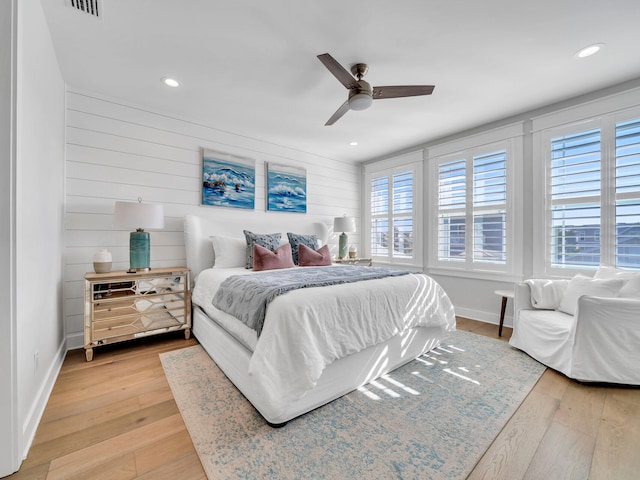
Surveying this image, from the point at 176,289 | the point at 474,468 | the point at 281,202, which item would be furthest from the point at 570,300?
the point at 176,289

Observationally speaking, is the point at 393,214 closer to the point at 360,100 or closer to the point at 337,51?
the point at 360,100

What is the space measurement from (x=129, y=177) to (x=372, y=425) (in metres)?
3.35

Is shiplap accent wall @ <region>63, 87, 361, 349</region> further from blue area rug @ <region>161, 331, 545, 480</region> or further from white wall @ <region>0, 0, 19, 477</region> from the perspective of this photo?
white wall @ <region>0, 0, 19, 477</region>

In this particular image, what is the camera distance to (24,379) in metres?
1.47

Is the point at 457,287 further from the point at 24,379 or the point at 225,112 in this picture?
the point at 24,379

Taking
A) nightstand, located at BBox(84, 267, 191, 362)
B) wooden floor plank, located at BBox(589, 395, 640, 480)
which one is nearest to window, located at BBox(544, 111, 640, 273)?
wooden floor plank, located at BBox(589, 395, 640, 480)

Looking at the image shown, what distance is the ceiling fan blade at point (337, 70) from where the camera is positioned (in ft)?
6.49

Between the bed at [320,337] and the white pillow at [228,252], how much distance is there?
330 millimetres

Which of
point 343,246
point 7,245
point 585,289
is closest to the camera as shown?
point 7,245

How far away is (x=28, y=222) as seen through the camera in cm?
156

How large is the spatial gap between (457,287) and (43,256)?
4.46 metres

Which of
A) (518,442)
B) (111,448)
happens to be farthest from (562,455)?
(111,448)

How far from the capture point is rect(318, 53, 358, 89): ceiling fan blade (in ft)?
6.49

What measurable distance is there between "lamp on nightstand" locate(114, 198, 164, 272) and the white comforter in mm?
953
